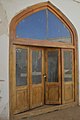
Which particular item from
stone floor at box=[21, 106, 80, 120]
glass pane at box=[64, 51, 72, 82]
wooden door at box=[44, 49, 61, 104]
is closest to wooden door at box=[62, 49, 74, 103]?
glass pane at box=[64, 51, 72, 82]

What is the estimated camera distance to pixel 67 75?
26.0ft

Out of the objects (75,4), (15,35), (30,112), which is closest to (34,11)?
(15,35)

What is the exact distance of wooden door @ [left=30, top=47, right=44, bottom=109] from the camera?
23.6 feet

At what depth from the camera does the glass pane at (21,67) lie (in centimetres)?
661

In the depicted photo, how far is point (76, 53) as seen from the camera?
8.05 meters

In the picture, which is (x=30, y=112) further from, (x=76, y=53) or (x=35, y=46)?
(x=76, y=53)

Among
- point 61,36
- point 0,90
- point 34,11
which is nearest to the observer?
point 0,90

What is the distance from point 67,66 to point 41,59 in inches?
38.5

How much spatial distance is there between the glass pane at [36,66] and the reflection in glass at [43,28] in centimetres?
58

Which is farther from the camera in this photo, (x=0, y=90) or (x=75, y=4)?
(x=75, y=4)

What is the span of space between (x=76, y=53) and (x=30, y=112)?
107 inches

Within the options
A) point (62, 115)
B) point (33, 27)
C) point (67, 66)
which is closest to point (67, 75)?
point (67, 66)

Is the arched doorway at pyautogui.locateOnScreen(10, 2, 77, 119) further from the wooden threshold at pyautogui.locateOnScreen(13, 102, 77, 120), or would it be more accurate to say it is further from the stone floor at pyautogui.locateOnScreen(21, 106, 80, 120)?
the stone floor at pyautogui.locateOnScreen(21, 106, 80, 120)

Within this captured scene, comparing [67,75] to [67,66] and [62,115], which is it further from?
[62,115]
